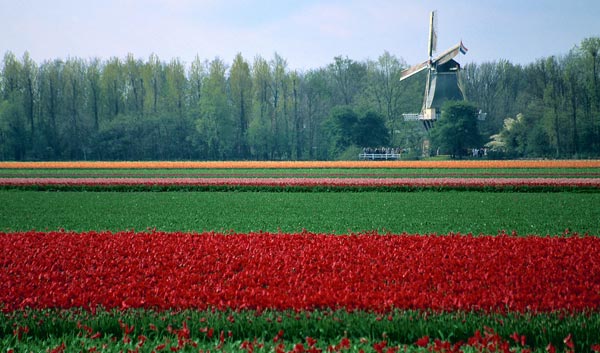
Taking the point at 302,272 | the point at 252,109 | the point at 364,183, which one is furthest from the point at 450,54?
the point at 302,272

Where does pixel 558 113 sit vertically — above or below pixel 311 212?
above

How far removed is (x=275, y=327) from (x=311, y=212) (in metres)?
10.4

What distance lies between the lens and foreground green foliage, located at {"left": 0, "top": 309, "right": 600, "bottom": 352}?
4.95m

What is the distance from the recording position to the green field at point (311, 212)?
41.8ft

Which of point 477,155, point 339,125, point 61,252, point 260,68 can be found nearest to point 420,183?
point 61,252

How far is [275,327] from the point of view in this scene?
5270 millimetres

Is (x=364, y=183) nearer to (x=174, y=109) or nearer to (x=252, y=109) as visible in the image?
(x=252, y=109)

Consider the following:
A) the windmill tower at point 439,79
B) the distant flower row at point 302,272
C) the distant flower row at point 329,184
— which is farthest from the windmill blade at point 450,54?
the distant flower row at point 302,272

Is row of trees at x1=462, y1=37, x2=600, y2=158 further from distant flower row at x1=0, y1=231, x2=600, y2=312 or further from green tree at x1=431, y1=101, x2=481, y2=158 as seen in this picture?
distant flower row at x1=0, y1=231, x2=600, y2=312

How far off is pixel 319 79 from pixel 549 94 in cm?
3197

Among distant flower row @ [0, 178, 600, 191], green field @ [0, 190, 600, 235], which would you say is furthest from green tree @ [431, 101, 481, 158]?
green field @ [0, 190, 600, 235]

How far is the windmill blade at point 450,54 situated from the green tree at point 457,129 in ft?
20.5

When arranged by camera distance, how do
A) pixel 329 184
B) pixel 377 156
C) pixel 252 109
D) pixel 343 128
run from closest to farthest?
pixel 329 184 → pixel 377 156 → pixel 343 128 → pixel 252 109

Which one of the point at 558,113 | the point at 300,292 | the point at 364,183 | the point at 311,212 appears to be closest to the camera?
the point at 300,292
